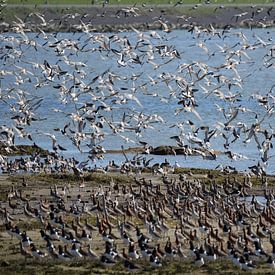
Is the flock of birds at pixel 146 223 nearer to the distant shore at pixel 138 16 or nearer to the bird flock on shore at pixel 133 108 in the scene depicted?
the bird flock on shore at pixel 133 108

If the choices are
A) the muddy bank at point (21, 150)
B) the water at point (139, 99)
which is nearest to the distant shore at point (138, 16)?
the water at point (139, 99)

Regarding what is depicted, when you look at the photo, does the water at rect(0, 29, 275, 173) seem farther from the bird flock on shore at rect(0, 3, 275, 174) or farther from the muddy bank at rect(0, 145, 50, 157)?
the muddy bank at rect(0, 145, 50, 157)

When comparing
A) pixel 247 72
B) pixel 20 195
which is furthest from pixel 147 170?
pixel 247 72

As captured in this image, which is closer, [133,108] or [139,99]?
[133,108]

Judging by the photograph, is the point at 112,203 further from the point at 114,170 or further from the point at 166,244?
the point at 114,170

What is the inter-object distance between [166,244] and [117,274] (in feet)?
5.97

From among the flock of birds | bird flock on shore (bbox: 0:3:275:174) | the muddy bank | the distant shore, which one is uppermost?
the distant shore

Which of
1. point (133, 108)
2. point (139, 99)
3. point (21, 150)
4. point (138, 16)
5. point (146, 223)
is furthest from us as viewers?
point (138, 16)

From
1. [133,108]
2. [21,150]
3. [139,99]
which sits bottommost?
[21,150]

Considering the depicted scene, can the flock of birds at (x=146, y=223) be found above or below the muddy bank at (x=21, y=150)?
below

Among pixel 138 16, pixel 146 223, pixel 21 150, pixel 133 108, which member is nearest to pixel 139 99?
pixel 133 108

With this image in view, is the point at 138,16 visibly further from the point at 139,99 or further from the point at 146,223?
the point at 146,223

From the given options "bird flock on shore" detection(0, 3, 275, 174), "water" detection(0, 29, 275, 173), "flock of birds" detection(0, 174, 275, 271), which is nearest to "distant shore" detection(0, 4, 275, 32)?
"water" detection(0, 29, 275, 173)

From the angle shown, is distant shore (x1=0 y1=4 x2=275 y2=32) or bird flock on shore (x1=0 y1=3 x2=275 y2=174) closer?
bird flock on shore (x1=0 y1=3 x2=275 y2=174)
